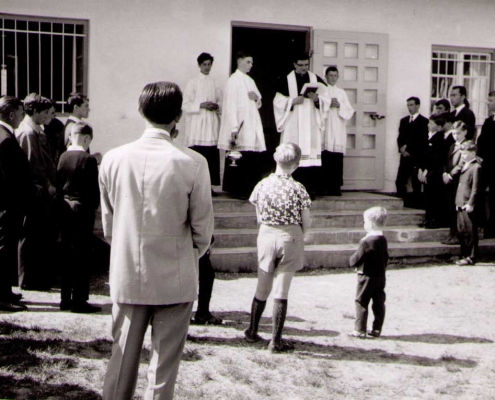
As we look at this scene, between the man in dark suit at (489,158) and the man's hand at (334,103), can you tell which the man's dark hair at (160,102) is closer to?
the man's hand at (334,103)

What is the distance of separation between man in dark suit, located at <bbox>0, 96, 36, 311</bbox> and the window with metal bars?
7502mm

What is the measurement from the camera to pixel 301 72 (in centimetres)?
1034

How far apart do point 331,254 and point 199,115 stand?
2709 millimetres

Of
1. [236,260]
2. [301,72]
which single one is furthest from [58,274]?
[301,72]

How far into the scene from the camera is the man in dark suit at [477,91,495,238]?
10383 mm

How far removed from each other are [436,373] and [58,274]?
4.61 meters

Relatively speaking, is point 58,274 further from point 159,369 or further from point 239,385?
point 159,369

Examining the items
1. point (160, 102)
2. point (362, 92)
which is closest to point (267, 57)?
point (362, 92)

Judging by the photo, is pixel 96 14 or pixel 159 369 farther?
pixel 96 14

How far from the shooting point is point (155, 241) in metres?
3.39

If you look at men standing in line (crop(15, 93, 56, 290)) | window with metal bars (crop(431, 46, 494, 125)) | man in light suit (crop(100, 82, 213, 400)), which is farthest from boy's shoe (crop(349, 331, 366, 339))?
window with metal bars (crop(431, 46, 494, 125))

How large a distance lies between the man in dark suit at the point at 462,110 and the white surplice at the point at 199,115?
11.5 feet

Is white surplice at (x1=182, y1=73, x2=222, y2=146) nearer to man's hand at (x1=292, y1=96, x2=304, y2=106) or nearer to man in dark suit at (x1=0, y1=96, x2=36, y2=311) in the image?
man's hand at (x1=292, y1=96, x2=304, y2=106)

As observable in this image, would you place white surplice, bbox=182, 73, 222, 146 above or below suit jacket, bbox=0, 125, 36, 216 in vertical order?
→ above
